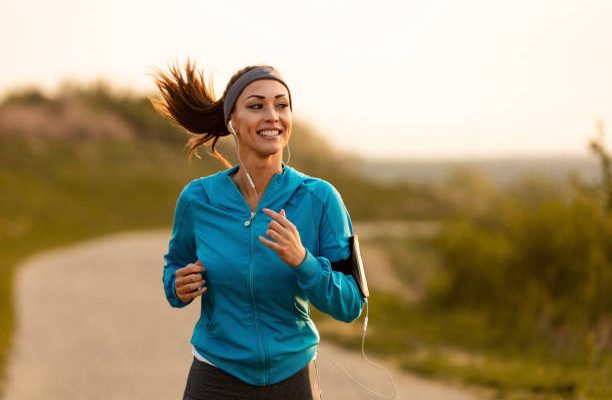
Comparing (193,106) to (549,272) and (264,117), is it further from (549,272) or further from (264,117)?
(549,272)

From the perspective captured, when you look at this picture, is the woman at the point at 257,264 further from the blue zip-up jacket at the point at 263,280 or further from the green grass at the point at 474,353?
the green grass at the point at 474,353

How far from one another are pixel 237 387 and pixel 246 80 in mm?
994

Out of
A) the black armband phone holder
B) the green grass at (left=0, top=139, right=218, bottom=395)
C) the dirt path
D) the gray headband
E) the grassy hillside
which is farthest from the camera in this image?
the grassy hillside

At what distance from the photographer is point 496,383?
7.82 meters

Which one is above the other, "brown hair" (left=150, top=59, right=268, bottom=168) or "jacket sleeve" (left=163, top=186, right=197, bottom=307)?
"brown hair" (left=150, top=59, right=268, bottom=168)

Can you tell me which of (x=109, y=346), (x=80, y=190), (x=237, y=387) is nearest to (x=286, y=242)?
(x=237, y=387)

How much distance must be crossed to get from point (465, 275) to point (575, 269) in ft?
8.54

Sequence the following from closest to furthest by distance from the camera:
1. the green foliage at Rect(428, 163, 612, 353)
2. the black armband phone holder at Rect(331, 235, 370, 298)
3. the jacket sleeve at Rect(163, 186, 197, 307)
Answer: the black armband phone holder at Rect(331, 235, 370, 298) → the jacket sleeve at Rect(163, 186, 197, 307) → the green foliage at Rect(428, 163, 612, 353)

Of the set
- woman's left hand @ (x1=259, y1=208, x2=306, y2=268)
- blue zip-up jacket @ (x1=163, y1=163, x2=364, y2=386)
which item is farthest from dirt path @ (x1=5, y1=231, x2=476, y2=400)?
woman's left hand @ (x1=259, y1=208, x2=306, y2=268)

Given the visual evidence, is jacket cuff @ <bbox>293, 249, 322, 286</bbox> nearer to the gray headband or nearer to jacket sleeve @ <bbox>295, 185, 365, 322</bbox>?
jacket sleeve @ <bbox>295, 185, 365, 322</bbox>

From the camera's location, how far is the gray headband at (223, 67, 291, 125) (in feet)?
9.71

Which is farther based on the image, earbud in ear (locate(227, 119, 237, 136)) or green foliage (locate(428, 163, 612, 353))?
green foliage (locate(428, 163, 612, 353))

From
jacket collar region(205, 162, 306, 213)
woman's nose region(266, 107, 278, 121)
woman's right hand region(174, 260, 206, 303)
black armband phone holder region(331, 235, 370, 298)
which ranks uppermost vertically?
woman's nose region(266, 107, 278, 121)

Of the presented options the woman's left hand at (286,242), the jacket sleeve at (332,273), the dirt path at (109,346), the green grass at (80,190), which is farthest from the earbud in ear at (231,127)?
the green grass at (80,190)
